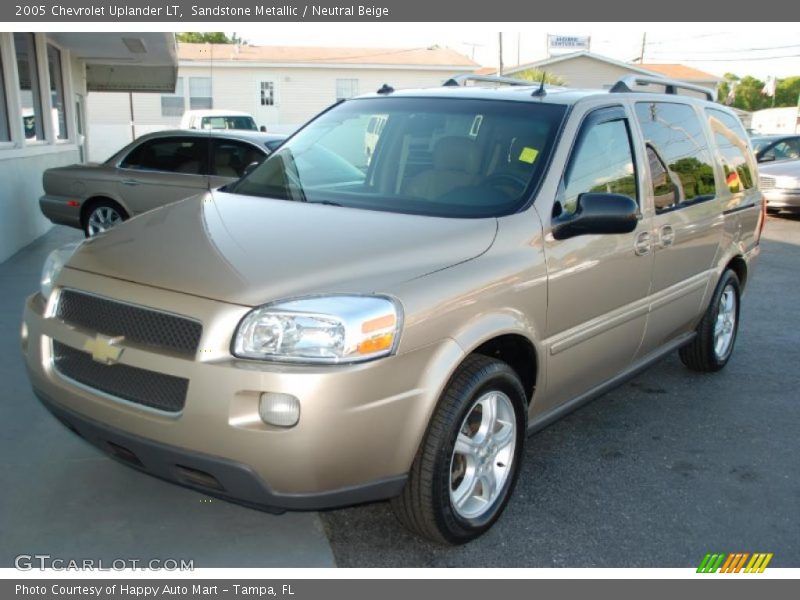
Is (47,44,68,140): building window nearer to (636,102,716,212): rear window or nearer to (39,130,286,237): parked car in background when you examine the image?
(39,130,286,237): parked car in background

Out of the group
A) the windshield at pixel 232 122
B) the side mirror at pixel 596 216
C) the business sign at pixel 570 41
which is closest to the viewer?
the side mirror at pixel 596 216

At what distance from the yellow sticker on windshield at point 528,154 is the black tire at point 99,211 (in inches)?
289

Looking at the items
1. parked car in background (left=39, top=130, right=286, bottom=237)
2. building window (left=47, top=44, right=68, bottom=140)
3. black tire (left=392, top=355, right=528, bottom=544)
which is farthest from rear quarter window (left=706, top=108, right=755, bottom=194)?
building window (left=47, top=44, right=68, bottom=140)

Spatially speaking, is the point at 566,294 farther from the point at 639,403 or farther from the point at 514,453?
the point at 639,403

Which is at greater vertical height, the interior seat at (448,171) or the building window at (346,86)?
the building window at (346,86)

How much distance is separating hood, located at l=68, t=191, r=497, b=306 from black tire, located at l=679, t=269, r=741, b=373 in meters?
2.74

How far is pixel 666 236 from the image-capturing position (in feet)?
14.8

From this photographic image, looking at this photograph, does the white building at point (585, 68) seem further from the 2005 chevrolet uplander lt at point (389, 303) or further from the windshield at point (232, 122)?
the 2005 chevrolet uplander lt at point (389, 303)

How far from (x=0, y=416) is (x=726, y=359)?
16.3 feet

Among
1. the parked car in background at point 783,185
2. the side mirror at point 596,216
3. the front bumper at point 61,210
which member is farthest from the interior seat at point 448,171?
the parked car in background at point 783,185

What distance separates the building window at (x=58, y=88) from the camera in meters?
14.3

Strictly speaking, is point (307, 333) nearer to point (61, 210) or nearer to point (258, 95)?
point (61, 210)

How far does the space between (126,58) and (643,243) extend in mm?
17378

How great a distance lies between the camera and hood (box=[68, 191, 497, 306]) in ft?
9.41
